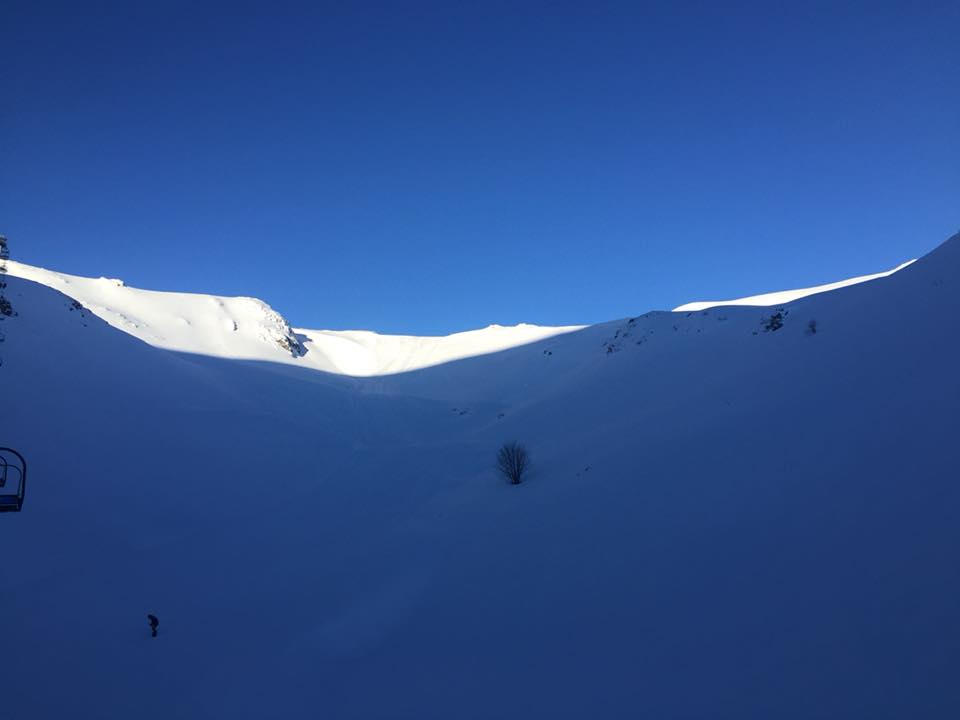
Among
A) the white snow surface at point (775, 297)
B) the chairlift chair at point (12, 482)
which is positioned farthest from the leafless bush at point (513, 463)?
the white snow surface at point (775, 297)

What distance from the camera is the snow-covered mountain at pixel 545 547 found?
26.9 ft

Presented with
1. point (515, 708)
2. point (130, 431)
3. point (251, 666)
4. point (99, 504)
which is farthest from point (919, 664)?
point (130, 431)

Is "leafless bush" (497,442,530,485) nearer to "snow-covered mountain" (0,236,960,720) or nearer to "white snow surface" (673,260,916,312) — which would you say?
"snow-covered mountain" (0,236,960,720)

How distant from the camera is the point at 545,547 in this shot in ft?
48.2

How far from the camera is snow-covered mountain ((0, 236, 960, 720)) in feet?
26.9

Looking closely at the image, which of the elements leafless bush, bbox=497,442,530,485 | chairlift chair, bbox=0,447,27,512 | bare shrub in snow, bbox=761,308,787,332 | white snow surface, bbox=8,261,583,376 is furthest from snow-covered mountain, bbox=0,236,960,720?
white snow surface, bbox=8,261,583,376

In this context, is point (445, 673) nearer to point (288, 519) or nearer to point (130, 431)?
point (288, 519)

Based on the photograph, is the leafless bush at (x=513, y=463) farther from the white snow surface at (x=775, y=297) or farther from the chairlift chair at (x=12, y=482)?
the white snow surface at (x=775, y=297)

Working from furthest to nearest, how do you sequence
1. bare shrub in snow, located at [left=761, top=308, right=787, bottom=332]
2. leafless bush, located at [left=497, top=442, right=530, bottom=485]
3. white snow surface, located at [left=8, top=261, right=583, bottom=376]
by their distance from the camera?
1. white snow surface, located at [left=8, top=261, right=583, bottom=376]
2. bare shrub in snow, located at [left=761, top=308, right=787, bottom=332]
3. leafless bush, located at [left=497, top=442, right=530, bottom=485]

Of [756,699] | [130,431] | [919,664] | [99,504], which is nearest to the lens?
[919,664]

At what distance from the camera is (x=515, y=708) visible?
9016 millimetres

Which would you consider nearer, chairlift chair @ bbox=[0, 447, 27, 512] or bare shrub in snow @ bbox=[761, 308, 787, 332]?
chairlift chair @ bbox=[0, 447, 27, 512]

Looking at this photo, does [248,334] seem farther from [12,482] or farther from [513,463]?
[513,463]

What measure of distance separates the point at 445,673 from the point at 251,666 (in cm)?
521
